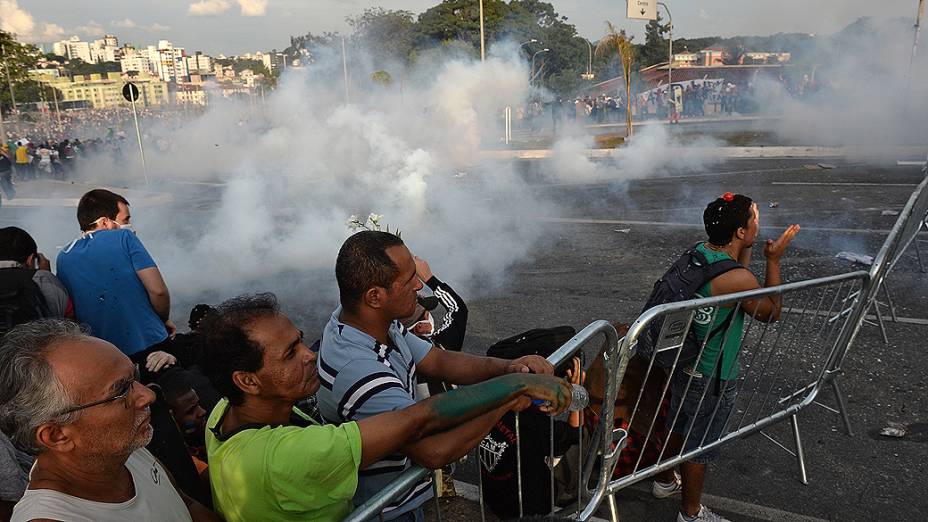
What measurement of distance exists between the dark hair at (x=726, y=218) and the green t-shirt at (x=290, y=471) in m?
2.18

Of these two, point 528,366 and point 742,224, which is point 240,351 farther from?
point 742,224

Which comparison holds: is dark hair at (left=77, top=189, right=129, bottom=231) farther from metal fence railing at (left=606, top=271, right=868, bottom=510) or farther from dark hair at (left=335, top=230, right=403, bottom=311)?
metal fence railing at (left=606, top=271, right=868, bottom=510)

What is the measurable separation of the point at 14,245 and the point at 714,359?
3533 mm

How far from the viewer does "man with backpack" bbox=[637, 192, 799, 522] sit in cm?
280

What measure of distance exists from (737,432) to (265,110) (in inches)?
783

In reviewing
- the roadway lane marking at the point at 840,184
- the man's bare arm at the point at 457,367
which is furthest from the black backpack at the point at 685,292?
the roadway lane marking at the point at 840,184

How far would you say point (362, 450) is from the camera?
4.90ft

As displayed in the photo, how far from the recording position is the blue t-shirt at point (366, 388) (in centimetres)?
175

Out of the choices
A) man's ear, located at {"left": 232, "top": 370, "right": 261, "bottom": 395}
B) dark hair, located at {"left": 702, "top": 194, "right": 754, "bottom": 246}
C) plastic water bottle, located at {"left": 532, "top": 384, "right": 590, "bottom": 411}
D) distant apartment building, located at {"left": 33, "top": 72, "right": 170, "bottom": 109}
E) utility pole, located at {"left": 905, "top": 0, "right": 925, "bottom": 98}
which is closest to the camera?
man's ear, located at {"left": 232, "top": 370, "right": 261, "bottom": 395}

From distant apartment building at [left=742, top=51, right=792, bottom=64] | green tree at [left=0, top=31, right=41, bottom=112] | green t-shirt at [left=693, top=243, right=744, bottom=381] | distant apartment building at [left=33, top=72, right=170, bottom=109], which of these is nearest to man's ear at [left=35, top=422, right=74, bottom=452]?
green t-shirt at [left=693, top=243, right=744, bottom=381]

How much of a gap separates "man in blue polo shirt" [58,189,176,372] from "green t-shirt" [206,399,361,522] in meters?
1.93

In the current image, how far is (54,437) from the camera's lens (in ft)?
4.82

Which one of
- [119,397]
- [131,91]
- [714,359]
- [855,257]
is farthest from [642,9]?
[119,397]

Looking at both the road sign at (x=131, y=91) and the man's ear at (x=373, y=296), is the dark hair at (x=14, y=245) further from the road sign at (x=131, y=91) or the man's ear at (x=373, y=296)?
the road sign at (x=131, y=91)
